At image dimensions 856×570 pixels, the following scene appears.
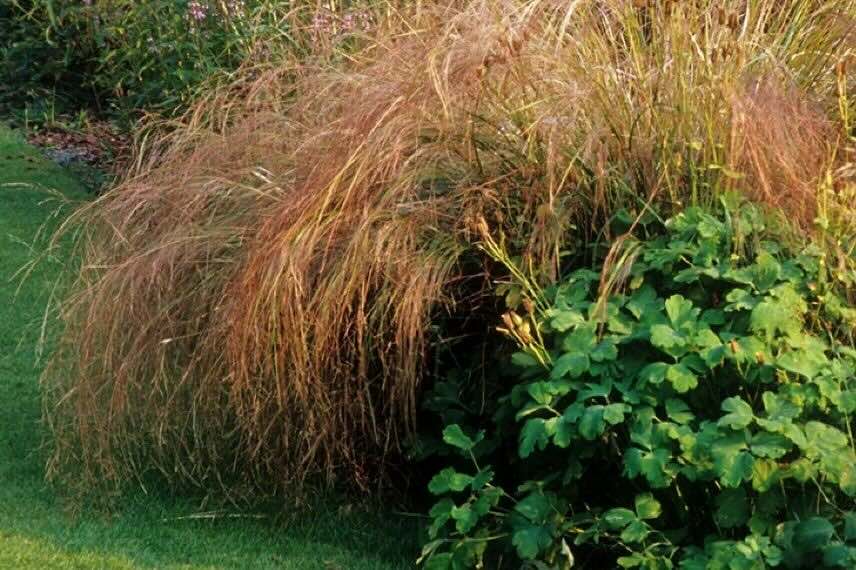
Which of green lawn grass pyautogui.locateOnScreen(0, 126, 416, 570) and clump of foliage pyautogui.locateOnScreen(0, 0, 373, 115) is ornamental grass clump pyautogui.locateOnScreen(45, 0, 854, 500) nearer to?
green lawn grass pyautogui.locateOnScreen(0, 126, 416, 570)

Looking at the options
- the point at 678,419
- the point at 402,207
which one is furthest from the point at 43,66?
the point at 678,419

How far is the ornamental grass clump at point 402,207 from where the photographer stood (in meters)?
4.52

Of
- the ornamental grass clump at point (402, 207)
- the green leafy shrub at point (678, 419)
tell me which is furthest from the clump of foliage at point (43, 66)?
the green leafy shrub at point (678, 419)

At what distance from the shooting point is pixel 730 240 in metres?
4.33

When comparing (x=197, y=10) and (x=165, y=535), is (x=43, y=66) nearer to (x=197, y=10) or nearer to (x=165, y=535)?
(x=197, y=10)

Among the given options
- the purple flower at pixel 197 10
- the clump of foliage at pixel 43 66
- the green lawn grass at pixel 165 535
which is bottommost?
the clump of foliage at pixel 43 66

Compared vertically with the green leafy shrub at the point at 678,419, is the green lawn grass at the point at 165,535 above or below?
below

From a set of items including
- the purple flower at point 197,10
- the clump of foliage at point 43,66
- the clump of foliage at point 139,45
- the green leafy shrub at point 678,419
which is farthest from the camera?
the clump of foliage at point 43,66

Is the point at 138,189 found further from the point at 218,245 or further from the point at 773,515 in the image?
the point at 773,515

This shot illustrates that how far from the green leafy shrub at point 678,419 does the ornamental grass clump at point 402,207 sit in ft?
0.69

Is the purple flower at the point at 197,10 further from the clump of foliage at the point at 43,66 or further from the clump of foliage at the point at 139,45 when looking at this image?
the clump of foliage at the point at 43,66

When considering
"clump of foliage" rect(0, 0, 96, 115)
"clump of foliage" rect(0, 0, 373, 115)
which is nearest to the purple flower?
"clump of foliage" rect(0, 0, 373, 115)

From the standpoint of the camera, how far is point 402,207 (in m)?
4.60

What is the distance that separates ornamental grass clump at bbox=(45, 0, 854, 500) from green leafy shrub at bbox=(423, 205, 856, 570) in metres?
0.21
